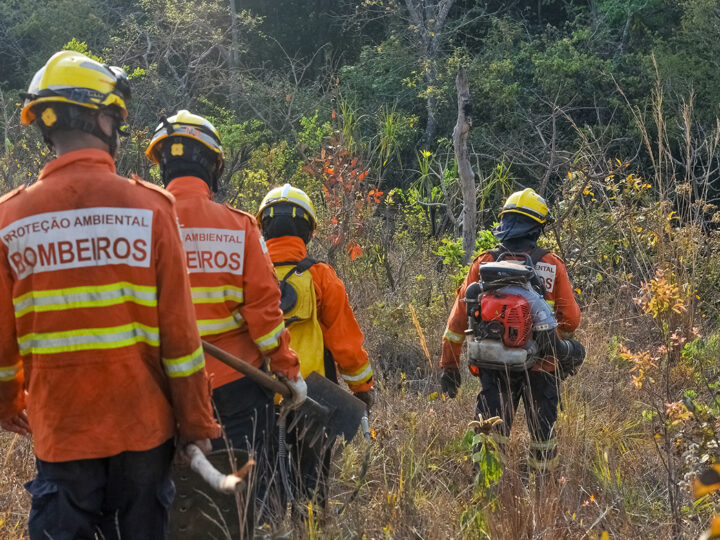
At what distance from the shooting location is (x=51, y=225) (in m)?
2.45

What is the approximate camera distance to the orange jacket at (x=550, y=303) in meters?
4.79

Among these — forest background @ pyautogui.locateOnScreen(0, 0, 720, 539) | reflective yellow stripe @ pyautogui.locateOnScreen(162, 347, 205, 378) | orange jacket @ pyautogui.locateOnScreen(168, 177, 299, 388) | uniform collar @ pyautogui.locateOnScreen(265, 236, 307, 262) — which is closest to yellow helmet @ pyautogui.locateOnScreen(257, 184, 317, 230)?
uniform collar @ pyautogui.locateOnScreen(265, 236, 307, 262)

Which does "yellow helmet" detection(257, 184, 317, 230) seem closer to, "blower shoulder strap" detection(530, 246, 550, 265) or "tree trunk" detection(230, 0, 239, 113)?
"blower shoulder strap" detection(530, 246, 550, 265)

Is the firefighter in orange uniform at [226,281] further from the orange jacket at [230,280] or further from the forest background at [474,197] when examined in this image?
the forest background at [474,197]

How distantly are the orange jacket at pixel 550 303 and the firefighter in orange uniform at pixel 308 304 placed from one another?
37.2 inches

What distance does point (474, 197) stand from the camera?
825 centimetres

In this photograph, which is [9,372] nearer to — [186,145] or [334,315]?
[186,145]

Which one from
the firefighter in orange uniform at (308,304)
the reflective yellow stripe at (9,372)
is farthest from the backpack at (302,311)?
the reflective yellow stripe at (9,372)

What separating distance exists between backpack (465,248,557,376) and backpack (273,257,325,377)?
0.91 m

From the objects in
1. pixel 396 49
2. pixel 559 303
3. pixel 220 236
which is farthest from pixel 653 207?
pixel 396 49

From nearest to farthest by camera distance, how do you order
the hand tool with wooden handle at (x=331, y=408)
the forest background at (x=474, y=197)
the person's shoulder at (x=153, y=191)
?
the person's shoulder at (x=153, y=191), the hand tool with wooden handle at (x=331, y=408), the forest background at (x=474, y=197)

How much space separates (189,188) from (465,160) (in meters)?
4.96

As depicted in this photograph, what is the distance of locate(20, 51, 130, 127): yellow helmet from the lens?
252 centimetres

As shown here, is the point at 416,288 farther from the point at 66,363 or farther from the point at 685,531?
the point at 66,363
